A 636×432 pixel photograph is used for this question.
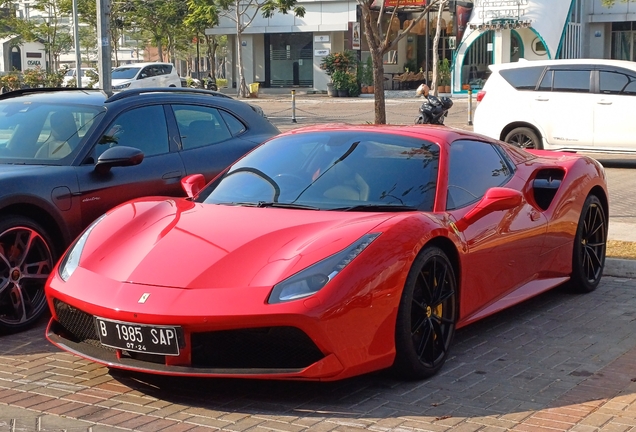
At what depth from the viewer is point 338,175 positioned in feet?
18.1

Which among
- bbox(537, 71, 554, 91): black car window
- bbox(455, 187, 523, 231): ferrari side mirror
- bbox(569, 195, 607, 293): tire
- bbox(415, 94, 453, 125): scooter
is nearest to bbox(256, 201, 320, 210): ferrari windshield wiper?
bbox(455, 187, 523, 231): ferrari side mirror

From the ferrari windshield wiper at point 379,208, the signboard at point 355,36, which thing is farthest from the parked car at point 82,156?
the signboard at point 355,36

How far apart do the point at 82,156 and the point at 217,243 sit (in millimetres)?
2223

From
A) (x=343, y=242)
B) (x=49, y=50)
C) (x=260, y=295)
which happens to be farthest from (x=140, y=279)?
(x=49, y=50)

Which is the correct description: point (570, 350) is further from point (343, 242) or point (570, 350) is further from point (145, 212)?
point (145, 212)

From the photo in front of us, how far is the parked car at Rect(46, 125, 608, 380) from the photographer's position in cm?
435

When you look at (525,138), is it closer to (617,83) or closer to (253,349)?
(617,83)

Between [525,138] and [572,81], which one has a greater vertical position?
[572,81]

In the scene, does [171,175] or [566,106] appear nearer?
[171,175]

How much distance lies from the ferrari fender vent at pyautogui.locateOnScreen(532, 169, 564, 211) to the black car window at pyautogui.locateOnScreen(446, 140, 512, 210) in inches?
14.2

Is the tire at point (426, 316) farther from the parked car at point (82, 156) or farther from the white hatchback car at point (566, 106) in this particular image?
the white hatchback car at point (566, 106)

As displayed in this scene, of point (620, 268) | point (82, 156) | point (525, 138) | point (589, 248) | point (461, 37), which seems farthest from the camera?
point (461, 37)

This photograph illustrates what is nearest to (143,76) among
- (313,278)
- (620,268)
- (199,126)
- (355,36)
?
(355,36)

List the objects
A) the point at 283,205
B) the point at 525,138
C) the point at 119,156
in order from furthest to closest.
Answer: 1. the point at 525,138
2. the point at 119,156
3. the point at 283,205
